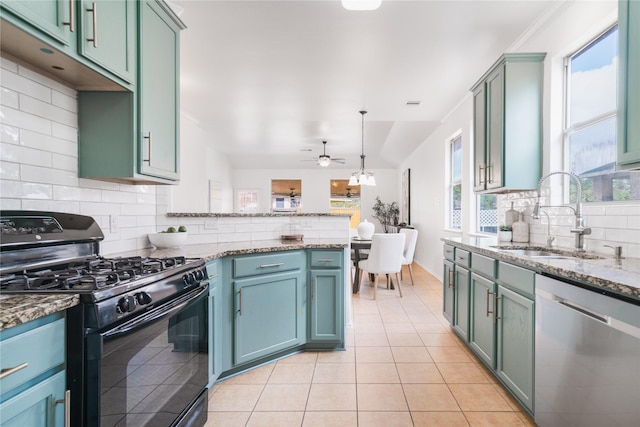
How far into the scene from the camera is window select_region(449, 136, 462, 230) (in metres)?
4.93

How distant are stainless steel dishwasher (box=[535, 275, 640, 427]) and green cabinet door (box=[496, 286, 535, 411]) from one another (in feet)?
0.24

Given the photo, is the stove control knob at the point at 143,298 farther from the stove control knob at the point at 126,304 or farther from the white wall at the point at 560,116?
the white wall at the point at 560,116

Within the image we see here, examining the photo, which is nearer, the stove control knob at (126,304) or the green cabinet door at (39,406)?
the green cabinet door at (39,406)

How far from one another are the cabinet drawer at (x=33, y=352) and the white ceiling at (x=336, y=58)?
7.45ft

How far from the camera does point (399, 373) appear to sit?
7.55 ft

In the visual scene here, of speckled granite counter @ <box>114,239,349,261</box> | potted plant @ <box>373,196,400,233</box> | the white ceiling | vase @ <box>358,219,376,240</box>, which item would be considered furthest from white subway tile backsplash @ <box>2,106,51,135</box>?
potted plant @ <box>373,196,400,233</box>

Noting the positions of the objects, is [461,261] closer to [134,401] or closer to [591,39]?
[591,39]

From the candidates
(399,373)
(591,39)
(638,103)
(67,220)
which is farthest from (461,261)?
(67,220)

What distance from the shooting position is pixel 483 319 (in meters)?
2.25

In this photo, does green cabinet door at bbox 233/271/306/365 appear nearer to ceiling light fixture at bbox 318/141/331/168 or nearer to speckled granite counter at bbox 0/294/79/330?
speckled granite counter at bbox 0/294/79/330

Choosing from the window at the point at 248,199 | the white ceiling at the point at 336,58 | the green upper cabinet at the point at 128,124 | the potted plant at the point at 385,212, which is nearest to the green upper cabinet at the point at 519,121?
the white ceiling at the point at 336,58

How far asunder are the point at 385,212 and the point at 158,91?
8221 millimetres

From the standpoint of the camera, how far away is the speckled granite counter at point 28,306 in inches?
31.8

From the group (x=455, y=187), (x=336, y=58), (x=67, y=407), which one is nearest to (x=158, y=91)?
(x=67, y=407)
